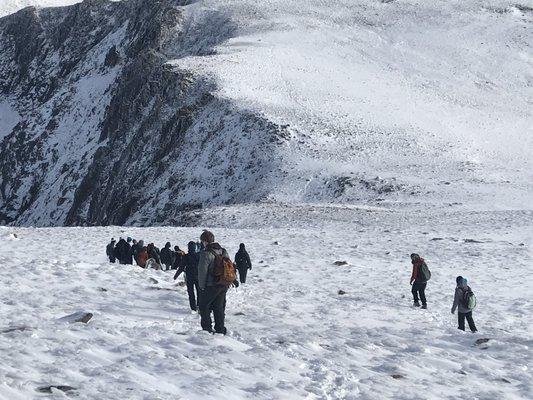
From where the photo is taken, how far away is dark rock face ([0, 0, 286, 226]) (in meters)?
60.2

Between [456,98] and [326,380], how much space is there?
67.2m

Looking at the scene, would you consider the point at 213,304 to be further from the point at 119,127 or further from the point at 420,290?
the point at 119,127

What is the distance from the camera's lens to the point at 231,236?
118 feet

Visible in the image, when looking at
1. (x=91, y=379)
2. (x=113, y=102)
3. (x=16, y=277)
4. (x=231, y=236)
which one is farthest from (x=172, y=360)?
(x=113, y=102)

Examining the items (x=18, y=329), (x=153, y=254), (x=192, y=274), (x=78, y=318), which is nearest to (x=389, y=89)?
(x=153, y=254)

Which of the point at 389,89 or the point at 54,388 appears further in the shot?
the point at 389,89

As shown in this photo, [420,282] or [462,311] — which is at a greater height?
[420,282]

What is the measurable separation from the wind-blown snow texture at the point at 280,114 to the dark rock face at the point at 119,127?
9.2 inches

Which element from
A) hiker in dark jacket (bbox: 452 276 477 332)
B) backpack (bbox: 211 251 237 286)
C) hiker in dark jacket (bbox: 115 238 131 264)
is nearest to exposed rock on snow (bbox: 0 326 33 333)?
backpack (bbox: 211 251 237 286)

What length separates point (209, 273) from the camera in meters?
12.8

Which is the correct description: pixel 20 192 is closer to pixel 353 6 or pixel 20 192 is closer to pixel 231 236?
pixel 353 6

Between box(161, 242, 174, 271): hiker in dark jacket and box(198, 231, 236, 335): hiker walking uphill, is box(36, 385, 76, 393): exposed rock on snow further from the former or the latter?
box(161, 242, 174, 271): hiker in dark jacket

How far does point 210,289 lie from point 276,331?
241cm

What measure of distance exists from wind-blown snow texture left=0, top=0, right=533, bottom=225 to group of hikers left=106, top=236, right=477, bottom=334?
2475cm
